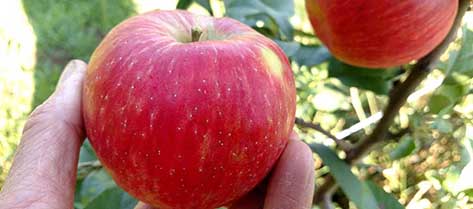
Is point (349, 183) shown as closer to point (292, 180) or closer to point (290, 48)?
point (292, 180)

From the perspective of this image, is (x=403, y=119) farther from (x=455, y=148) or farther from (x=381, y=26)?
(x=381, y=26)

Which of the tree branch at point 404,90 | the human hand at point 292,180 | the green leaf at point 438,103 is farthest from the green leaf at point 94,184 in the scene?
the green leaf at point 438,103

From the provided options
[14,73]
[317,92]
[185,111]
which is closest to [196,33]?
[185,111]

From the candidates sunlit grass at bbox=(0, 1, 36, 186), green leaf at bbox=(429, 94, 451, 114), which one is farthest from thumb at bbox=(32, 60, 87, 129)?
sunlit grass at bbox=(0, 1, 36, 186)

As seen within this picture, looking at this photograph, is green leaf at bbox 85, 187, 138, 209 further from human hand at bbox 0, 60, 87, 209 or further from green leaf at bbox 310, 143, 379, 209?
green leaf at bbox 310, 143, 379, 209

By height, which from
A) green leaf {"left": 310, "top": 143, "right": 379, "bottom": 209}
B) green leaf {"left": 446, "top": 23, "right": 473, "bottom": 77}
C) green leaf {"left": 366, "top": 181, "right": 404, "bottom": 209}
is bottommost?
green leaf {"left": 366, "top": 181, "right": 404, "bottom": 209}
